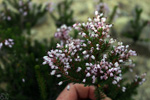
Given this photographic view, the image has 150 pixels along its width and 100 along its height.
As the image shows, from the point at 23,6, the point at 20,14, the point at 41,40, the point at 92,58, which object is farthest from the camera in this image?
the point at 41,40

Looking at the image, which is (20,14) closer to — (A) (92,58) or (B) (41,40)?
(B) (41,40)

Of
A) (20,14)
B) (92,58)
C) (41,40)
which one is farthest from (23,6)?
(92,58)

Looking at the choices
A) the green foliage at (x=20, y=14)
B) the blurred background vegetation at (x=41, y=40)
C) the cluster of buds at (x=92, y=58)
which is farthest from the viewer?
the green foliage at (x=20, y=14)

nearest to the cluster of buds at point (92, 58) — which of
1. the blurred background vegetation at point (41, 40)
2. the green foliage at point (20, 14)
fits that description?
the blurred background vegetation at point (41, 40)

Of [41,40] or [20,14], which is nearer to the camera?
[20,14]

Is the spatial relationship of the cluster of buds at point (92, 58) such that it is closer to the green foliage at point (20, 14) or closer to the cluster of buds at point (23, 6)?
the green foliage at point (20, 14)

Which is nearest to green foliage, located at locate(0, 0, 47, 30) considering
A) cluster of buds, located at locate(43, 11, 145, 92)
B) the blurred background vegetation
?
the blurred background vegetation

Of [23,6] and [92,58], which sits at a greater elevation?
[23,6]

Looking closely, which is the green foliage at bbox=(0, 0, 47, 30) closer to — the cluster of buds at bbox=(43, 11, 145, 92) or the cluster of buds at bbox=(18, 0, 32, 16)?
the cluster of buds at bbox=(18, 0, 32, 16)
